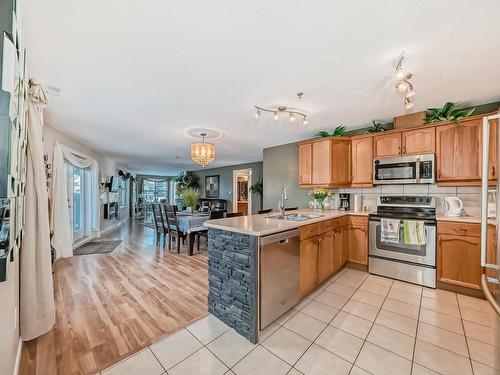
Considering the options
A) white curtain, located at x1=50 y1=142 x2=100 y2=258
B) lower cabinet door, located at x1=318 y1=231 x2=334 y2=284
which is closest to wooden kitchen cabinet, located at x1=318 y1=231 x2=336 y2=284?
lower cabinet door, located at x1=318 y1=231 x2=334 y2=284

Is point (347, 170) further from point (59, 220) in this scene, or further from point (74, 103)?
point (59, 220)

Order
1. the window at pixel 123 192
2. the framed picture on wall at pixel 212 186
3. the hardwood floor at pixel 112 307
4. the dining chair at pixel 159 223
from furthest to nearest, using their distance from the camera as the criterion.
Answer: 1. the framed picture on wall at pixel 212 186
2. the window at pixel 123 192
3. the dining chair at pixel 159 223
4. the hardwood floor at pixel 112 307

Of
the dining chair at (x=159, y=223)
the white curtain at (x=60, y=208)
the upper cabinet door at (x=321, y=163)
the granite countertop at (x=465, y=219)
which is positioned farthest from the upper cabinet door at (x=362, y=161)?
the white curtain at (x=60, y=208)

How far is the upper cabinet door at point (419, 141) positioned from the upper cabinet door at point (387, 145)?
73 mm

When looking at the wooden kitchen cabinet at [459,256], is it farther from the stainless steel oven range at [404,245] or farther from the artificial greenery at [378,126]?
the artificial greenery at [378,126]

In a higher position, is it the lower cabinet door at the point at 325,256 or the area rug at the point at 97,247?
the lower cabinet door at the point at 325,256

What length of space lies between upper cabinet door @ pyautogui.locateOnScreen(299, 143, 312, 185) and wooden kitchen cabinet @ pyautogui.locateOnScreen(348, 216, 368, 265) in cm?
103

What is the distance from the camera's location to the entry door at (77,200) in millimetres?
4772

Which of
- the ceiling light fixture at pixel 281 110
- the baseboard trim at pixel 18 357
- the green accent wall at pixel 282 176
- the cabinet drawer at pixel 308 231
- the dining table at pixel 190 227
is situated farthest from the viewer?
the green accent wall at pixel 282 176

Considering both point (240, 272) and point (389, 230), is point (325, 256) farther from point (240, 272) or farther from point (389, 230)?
point (240, 272)

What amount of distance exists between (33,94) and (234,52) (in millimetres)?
→ 1690

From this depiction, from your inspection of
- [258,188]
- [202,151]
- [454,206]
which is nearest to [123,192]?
[258,188]

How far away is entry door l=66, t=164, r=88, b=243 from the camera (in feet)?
15.7

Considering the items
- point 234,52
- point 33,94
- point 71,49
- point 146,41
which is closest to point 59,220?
point 33,94
